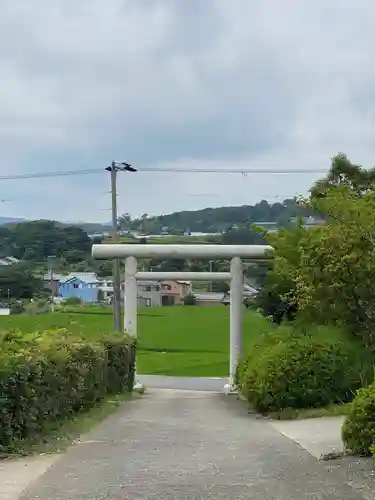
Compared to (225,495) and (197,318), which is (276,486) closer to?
(225,495)

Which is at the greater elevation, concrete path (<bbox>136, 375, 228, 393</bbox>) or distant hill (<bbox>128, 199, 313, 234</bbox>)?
distant hill (<bbox>128, 199, 313, 234</bbox>)

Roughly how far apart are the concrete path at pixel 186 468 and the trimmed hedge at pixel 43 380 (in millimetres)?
694

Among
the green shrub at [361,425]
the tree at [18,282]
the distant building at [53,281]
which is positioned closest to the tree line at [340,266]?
the green shrub at [361,425]

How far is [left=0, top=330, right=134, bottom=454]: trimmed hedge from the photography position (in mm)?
10891

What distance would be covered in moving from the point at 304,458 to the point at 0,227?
4520 cm

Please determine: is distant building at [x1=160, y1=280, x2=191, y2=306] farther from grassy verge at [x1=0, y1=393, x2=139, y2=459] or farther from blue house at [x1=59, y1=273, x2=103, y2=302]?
grassy verge at [x1=0, y1=393, x2=139, y2=459]

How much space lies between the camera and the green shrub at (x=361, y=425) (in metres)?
10.2

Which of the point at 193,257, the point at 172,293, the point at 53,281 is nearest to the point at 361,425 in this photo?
the point at 193,257

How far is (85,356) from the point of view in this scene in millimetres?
16344

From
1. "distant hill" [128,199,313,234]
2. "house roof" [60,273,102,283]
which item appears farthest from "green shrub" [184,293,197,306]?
"distant hill" [128,199,313,234]

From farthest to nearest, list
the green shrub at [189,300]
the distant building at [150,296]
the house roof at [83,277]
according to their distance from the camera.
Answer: the distant building at [150,296] → the green shrub at [189,300] → the house roof at [83,277]

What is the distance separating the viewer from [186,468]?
9672 millimetres

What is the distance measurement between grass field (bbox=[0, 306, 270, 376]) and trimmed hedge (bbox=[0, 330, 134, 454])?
1566cm

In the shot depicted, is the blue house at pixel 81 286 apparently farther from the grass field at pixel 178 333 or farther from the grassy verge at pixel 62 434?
the grassy verge at pixel 62 434
